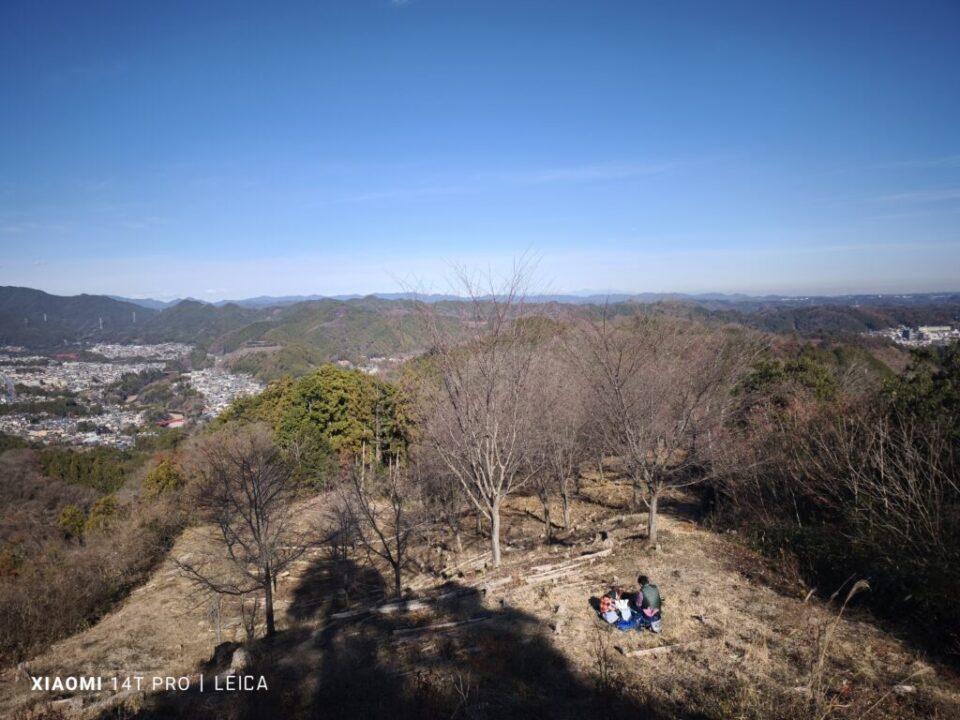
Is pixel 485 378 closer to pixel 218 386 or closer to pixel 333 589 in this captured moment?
pixel 333 589

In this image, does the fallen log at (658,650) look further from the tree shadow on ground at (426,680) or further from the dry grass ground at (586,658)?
the tree shadow on ground at (426,680)

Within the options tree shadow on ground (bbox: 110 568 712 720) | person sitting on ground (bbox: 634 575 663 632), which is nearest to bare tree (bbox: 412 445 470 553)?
tree shadow on ground (bbox: 110 568 712 720)

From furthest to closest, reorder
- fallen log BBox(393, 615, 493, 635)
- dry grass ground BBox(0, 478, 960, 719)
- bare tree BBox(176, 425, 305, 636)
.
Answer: bare tree BBox(176, 425, 305, 636) → fallen log BBox(393, 615, 493, 635) → dry grass ground BBox(0, 478, 960, 719)

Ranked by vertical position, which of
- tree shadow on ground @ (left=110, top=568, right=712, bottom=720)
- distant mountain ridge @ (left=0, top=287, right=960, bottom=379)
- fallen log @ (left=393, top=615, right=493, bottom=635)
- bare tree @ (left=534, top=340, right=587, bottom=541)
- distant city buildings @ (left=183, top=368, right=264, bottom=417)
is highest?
distant mountain ridge @ (left=0, top=287, right=960, bottom=379)

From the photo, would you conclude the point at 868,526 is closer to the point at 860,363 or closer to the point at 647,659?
the point at 647,659

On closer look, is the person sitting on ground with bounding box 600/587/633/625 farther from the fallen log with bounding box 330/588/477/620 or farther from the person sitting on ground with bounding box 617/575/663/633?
the fallen log with bounding box 330/588/477/620

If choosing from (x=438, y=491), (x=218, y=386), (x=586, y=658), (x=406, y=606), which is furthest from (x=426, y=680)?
(x=218, y=386)
